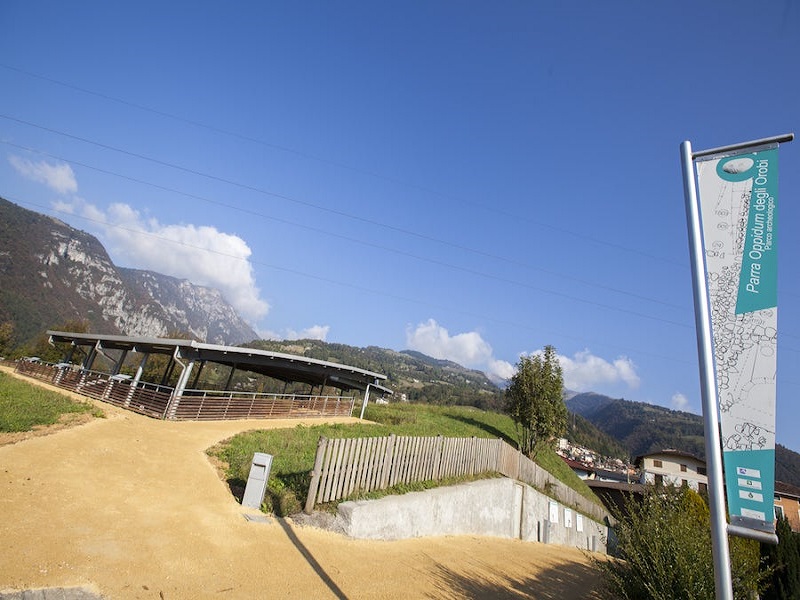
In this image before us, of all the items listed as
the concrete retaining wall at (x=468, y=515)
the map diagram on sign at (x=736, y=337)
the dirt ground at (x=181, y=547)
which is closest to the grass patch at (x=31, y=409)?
the dirt ground at (x=181, y=547)

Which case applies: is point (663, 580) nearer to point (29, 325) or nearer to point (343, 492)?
point (343, 492)

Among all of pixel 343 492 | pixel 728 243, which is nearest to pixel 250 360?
pixel 343 492

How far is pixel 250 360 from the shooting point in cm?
1989

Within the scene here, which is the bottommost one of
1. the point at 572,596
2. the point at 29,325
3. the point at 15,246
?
the point at 572,596

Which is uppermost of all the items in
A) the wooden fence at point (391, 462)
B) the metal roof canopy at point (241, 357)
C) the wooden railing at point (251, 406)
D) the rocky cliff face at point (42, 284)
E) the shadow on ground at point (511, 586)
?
the rocky cliff face at point (42, 284)

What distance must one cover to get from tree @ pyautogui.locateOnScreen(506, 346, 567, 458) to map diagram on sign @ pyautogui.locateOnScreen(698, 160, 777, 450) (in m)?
22.6

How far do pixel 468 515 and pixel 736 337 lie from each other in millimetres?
8865

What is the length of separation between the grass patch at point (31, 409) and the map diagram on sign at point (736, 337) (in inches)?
510

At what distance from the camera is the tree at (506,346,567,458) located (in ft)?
79.9

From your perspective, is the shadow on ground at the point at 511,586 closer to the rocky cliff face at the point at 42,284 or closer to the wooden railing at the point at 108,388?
the wooden railing at the point at 108,388

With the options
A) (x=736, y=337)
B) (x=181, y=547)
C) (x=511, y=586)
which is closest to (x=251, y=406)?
(x=181, y=547)

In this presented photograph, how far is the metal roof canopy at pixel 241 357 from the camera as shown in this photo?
16.6 metres

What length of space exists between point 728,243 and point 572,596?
6.74m

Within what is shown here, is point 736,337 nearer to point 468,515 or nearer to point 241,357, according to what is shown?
point 468,515
